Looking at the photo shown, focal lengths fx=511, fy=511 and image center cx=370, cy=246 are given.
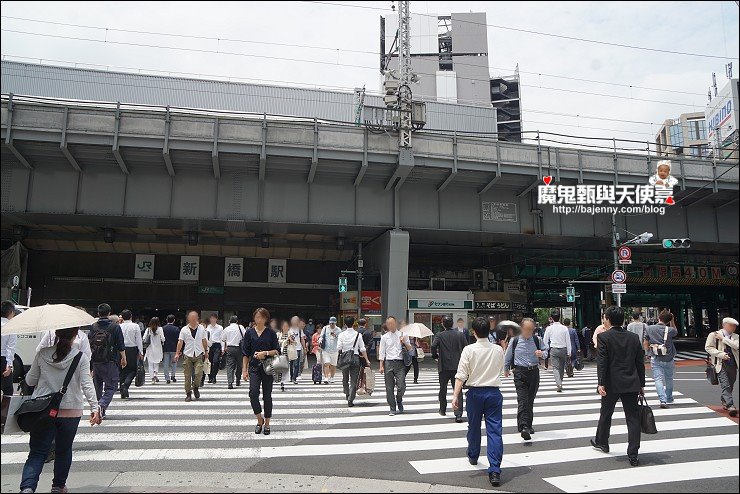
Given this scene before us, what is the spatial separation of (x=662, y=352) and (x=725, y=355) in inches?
59.4

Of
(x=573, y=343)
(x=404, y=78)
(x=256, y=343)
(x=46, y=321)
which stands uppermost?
(x=404, y=78)

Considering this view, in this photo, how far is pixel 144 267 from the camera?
33.2 m

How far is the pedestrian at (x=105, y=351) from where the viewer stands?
29.5 ft

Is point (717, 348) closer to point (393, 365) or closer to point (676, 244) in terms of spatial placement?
point (393, 365)

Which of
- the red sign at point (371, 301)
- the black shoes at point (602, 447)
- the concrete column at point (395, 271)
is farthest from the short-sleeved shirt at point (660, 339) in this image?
the red sign at point (371, 301)

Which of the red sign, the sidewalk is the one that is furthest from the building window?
the sidewalk

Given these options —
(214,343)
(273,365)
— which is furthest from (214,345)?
(273,365)

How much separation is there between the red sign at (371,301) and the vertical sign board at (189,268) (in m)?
13.9

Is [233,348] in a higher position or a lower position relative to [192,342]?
lower

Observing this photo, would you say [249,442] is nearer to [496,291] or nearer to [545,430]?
[545,430]

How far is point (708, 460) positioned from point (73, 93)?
111ft

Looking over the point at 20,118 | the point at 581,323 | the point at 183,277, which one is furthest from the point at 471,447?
the point at 581,323

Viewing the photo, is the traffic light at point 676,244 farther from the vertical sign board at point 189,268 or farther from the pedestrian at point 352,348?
the vertical sign board at point 189,268

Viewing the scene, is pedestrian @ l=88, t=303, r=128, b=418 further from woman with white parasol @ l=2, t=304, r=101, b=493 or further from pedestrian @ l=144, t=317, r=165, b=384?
pedestrian @ l=144, t=317, r=165, b=384
